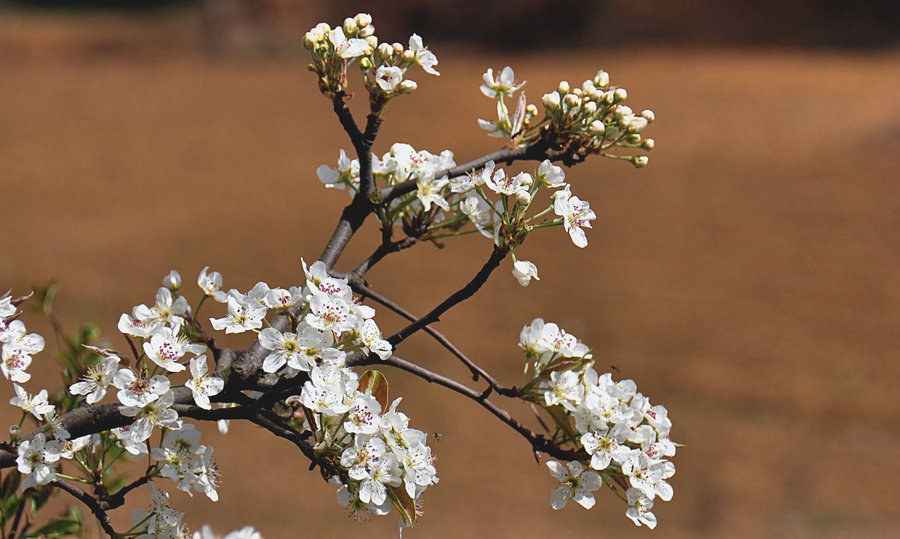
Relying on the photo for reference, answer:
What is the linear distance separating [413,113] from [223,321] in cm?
1078

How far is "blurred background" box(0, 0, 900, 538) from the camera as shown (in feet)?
19.5

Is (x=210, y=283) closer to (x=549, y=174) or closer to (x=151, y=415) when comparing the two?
(x=151, y=415)

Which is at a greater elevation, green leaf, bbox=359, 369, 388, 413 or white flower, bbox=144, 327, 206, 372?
green leaf, bbox=359, 369, 388, 413

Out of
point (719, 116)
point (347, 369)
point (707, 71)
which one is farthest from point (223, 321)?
point (707, 71)

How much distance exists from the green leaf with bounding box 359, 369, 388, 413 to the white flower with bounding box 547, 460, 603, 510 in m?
0.23

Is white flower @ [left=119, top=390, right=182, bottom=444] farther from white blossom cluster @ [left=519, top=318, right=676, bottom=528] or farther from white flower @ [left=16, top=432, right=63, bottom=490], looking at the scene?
white blossom cluster @ [left=519, top=318, right=676, bottom=528]

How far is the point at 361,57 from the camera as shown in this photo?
1208mm

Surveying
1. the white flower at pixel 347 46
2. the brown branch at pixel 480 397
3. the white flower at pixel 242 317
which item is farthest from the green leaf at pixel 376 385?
the white flower at pixel 347 46

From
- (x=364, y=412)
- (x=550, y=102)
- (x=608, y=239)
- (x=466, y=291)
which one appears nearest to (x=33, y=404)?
(x=364, y=412)

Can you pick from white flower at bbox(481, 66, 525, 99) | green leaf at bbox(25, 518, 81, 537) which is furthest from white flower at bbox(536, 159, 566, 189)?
green leaf at bbox(25, 518, 81, 537)

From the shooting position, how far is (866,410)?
645 cm

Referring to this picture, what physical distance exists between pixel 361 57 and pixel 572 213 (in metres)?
0.36

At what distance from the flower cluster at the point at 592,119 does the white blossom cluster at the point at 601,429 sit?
11.4 inches

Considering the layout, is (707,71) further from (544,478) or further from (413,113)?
(544,478)
